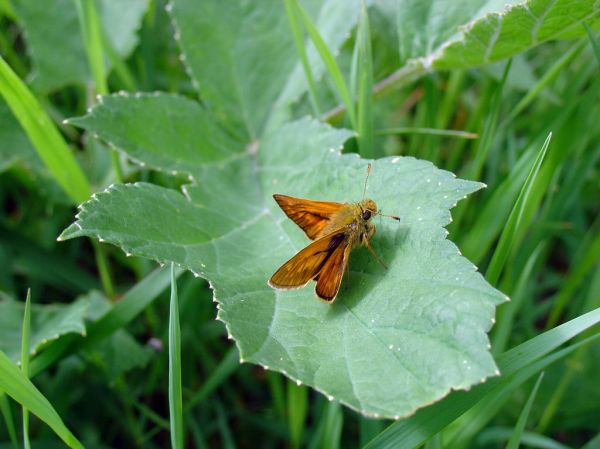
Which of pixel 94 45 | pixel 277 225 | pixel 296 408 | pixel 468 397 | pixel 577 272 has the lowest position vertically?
pixel 577 272

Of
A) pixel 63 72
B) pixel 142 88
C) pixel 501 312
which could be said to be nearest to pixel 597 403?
pixel 501 312

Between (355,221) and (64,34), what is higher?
(64,34)

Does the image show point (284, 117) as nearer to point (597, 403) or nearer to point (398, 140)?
point (398, 140)

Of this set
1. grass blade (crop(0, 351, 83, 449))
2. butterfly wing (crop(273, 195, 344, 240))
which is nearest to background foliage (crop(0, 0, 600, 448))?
grass blade (crop(0, 351, 83, 449))

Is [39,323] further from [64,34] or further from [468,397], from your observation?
[468,397]

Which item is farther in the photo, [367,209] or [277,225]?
[277,225]

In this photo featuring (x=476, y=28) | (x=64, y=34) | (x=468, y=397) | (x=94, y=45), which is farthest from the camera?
(x=64, y=34)

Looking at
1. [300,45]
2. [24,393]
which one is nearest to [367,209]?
[300,45]

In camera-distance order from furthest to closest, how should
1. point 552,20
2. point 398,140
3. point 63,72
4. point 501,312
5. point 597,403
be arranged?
point 398,140 → point 63,72 → point 597,403 → point 501,312 → point 552,20
